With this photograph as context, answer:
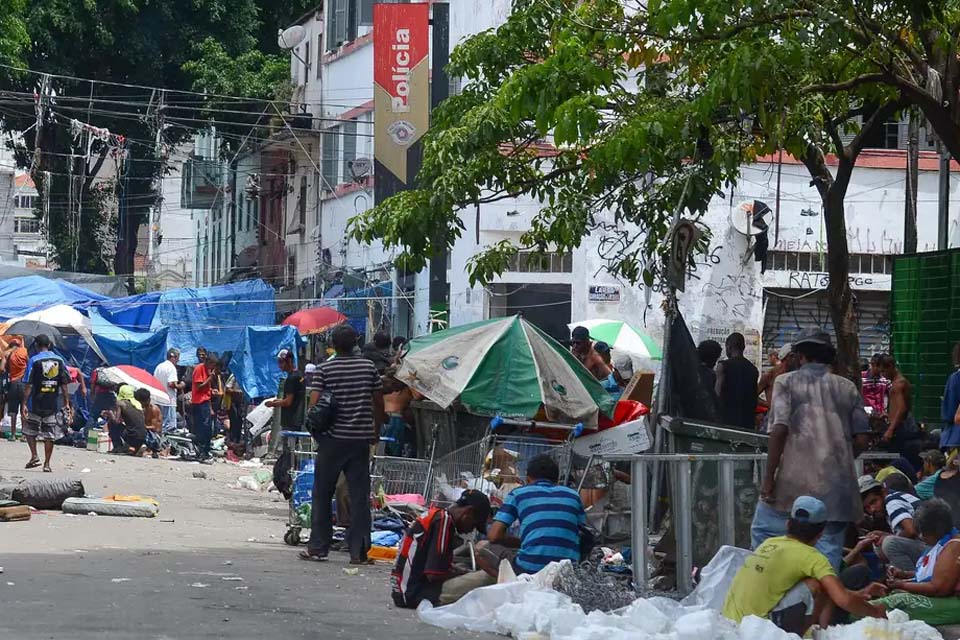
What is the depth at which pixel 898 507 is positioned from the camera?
10.1 meters

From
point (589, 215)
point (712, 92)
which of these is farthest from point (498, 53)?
point (712, 92)

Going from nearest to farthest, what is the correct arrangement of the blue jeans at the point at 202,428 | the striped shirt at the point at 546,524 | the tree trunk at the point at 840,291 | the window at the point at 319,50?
1. the striped shirt at the point at 546,524
2. the tree trunk at the point at 840,291
3. the blue jeans at the point at 202,428
4. the window at the point at 319,50

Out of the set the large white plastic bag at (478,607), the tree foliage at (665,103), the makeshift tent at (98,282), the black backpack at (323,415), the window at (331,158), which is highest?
the window at (331,158)

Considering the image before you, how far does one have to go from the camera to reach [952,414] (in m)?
13.0

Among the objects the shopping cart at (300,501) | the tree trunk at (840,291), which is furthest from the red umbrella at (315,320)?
the tree trunk at (840,291)

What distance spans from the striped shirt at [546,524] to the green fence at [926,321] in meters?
7.79

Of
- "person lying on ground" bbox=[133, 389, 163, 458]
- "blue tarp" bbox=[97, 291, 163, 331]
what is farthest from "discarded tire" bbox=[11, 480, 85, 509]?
"blue tarp" bbox=[97, 291, 163, 331]

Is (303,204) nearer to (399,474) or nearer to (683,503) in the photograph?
(399,474)

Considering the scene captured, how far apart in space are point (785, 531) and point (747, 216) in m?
20.6

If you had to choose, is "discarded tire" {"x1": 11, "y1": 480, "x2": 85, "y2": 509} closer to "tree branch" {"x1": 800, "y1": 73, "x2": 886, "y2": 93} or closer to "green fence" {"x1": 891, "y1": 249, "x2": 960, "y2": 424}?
"tree branch" {"x1": 800, "y1": 73, "x2": 886, "y2": 93}

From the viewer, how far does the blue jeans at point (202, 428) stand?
26.5m

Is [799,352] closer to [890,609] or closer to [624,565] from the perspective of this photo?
[890,609]

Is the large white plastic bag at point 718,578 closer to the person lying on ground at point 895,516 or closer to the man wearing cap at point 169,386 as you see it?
the person lying on ground at point 895,516

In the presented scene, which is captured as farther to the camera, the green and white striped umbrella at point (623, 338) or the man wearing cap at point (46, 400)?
the green and white striped umbrella at point (623, 338)
